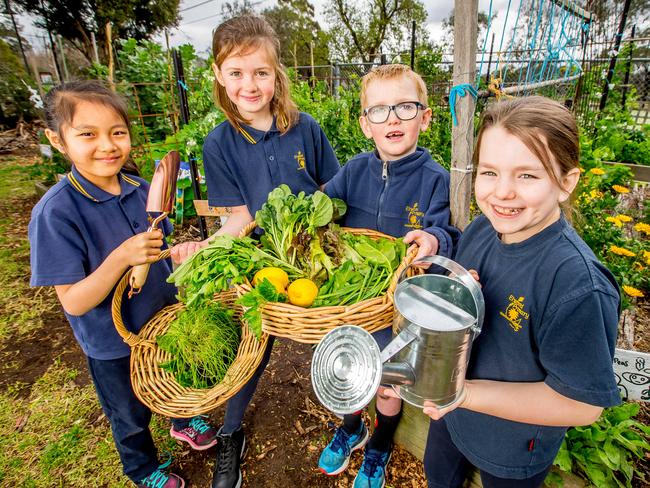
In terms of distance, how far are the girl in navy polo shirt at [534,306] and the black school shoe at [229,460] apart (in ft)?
4.40

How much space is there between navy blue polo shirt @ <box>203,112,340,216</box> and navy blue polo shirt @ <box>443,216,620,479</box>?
3.47 feet

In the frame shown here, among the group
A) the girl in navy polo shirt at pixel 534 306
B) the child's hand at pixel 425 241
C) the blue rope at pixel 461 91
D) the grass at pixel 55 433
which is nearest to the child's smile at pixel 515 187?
the girl in navy polo shirt at pixel 534 306

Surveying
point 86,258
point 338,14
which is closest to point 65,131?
point 86,258

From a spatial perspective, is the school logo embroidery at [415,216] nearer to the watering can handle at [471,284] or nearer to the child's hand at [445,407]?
the watering can handle at [471,284]

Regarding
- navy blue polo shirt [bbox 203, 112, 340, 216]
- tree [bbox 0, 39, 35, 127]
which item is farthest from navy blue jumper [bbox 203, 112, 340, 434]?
tree [bbox 0, 39, 35, 127]

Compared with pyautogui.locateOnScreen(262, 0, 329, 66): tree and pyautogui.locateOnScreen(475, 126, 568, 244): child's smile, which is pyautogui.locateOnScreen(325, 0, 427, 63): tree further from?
pyautogui.locateOnScreen(475, 126, 568, 244): child's smile

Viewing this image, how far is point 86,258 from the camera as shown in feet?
4.93

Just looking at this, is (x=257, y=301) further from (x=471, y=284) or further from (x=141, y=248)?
(x=471, y=284)

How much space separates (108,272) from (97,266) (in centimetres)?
18

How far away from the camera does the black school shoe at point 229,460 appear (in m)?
1.91

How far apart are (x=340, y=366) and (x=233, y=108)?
5.10ft

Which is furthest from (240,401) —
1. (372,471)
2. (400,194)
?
(400,194)

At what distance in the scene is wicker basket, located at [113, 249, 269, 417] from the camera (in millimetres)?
1313

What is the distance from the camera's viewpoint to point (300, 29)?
87.9 feet
